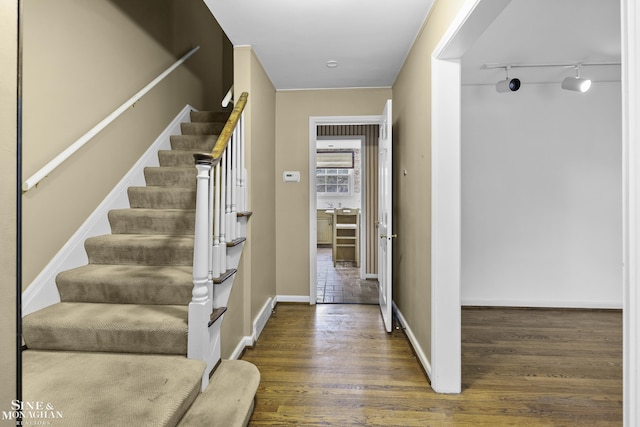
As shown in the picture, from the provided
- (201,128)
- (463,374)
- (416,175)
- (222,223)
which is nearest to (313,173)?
(201,128)

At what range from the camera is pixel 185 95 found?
3.64m

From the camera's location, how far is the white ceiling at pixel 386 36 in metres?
2.12

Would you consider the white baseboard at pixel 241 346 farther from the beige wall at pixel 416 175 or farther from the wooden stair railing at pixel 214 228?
the beige wall at pixel 416 175

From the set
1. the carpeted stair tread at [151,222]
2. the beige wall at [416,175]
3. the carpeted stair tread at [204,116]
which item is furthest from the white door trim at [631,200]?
the carpeted stair tread at [204,116]

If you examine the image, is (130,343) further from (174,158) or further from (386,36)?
(386,36)

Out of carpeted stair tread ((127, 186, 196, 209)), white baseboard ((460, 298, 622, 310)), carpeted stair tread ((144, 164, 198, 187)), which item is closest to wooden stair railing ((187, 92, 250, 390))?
carpeted stair tread ((127, 186, 196, 209))

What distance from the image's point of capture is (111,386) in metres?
1.39

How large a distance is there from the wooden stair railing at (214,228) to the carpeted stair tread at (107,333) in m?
0.11

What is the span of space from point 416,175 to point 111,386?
7.11 ft

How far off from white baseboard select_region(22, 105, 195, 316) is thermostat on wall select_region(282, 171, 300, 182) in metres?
1.21

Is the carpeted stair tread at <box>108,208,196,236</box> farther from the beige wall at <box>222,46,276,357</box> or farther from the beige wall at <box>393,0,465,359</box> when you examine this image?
the beige wall at <box>393,0,465,359</box>

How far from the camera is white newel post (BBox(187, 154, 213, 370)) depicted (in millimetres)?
1680

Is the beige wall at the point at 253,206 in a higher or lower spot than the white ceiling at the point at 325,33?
lower

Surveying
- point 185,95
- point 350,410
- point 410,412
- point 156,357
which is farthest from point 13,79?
point 185,95
